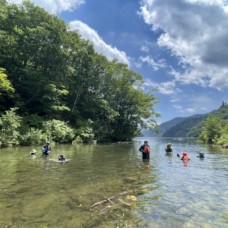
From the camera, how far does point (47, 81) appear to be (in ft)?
140

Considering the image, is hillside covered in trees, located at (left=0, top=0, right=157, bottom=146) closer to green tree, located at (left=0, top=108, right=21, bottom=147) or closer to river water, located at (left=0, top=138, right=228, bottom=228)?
green tree, located at (left=0, top=108, right=21, bottom=147)

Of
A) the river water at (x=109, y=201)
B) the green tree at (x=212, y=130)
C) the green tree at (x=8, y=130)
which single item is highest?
the green tree at (x=212, y=130)

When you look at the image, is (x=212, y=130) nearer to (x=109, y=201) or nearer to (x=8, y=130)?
(x=8, y=130)

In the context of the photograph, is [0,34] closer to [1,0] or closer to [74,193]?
[1,0]

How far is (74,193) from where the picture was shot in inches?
416

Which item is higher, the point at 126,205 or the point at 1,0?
the point at 1,0

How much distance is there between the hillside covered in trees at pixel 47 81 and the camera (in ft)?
127

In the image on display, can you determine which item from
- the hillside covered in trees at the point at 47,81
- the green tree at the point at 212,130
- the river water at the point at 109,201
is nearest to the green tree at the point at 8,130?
the hillside covered in trees at the point at 47,81

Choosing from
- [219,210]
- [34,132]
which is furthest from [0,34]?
[219,210]

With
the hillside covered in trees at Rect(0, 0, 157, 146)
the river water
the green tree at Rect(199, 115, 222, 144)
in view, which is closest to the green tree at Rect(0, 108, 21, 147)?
the hillside covered in trees at Rect(0, 0, 157, 146)

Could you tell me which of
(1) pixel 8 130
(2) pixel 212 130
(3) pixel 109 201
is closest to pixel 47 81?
(1) pixel 8 130

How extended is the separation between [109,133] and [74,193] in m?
50.7

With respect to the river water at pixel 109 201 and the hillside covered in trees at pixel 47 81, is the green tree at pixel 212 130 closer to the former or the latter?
the hillside covered in trees at pixel 47 81

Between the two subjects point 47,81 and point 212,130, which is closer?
point 47,81
